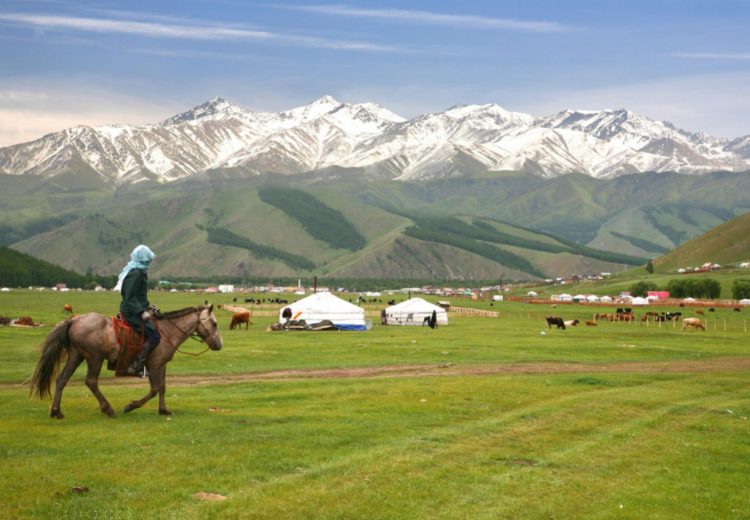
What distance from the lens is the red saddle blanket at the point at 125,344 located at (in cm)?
2100

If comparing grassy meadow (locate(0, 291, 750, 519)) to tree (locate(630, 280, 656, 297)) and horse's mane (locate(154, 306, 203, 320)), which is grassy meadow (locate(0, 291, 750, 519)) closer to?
horse's mane (locate(154, 306, 203, 320))

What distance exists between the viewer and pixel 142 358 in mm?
21266

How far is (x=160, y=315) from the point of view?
2217 cm

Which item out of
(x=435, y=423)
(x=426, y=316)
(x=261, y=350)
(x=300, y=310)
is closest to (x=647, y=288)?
(x=426, y=316)

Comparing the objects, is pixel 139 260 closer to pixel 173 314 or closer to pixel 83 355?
pixel 173 314

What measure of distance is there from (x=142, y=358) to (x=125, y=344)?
556 millimetres

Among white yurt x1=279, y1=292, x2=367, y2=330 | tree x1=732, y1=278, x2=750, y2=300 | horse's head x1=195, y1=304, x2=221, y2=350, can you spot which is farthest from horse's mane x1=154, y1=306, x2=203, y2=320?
tree x1=732, y1=278, x2=750, y2=300

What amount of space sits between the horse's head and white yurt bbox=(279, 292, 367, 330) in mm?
49594

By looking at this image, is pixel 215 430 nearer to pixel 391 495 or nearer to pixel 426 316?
pixel 391 495

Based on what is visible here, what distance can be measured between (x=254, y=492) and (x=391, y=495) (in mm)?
2364

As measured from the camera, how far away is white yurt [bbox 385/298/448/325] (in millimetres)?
84250

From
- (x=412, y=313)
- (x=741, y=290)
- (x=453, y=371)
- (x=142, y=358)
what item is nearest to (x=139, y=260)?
(x=142, y=358)

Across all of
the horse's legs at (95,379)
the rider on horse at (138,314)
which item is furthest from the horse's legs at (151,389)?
the horse's legs at (95,379)

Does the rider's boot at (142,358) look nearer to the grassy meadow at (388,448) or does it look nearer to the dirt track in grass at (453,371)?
the grassy meadow at (388,448)
